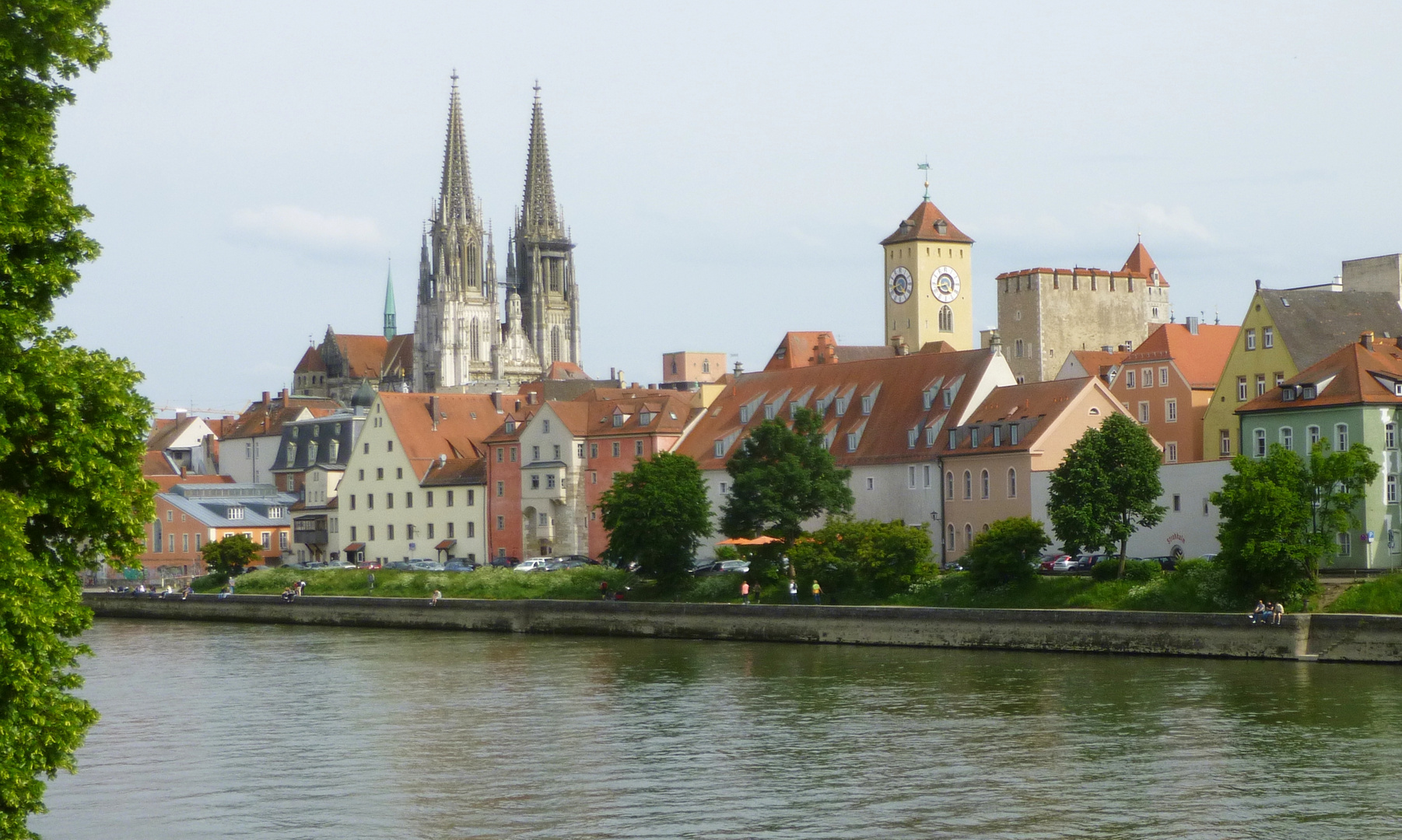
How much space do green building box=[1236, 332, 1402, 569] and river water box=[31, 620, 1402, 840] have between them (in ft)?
37.1

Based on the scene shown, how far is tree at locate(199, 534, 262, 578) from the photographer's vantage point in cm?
10050

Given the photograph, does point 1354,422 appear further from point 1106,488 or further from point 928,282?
point 928,282

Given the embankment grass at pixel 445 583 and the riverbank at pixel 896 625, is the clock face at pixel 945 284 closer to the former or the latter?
the embankment grass at pixel 445 583

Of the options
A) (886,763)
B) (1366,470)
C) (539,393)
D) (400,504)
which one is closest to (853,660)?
(1366,470)

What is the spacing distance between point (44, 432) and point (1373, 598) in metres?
43.4

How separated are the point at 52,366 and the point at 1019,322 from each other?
322 feet

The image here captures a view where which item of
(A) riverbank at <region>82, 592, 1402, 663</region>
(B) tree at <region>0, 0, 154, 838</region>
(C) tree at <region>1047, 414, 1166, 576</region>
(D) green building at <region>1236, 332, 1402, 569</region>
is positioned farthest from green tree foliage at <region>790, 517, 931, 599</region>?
(B) tree at <region>0, 0, 154, 838</region>

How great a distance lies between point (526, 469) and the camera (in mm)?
100500

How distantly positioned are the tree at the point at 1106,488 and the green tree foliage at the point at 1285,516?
542 centimetres

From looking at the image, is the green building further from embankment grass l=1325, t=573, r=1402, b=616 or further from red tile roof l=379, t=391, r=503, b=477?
red tile roof l=379, t=391, r=503, b=477

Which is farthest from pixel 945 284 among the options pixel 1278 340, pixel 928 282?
pixel 1278 340

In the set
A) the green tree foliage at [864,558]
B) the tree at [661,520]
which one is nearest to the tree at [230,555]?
the tree at [661,520]

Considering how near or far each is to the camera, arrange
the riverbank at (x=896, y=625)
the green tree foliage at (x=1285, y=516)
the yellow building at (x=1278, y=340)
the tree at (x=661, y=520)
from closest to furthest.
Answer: the riverbank at (x=896, y=625) < the green tree foliage at (x=1285, y=516) < the tree at (x=661, y=520) < the yellow building at (x=1278, y=340)

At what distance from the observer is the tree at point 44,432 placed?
20.7 meters
